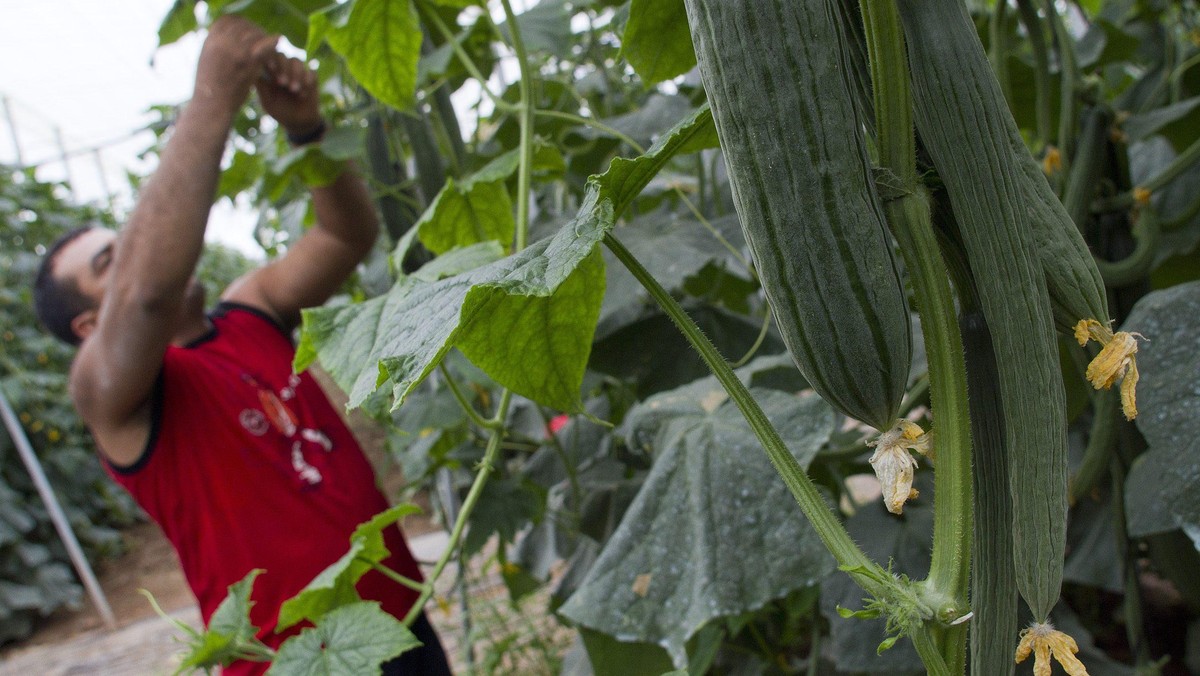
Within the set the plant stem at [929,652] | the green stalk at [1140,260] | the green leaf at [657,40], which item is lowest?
the green stalk at [1140,260]

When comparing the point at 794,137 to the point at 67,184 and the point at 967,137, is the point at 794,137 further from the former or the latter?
the point at 67,184

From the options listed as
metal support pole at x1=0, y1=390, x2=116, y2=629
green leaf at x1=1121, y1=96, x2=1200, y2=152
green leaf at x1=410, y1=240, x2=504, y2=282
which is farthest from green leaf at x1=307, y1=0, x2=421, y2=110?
metal support pole at x1=0, y1=390, x2=116, y2=629

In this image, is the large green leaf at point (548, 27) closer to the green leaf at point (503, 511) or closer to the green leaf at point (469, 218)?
the green leaf at point (469, 218)

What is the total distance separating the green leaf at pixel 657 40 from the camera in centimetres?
56

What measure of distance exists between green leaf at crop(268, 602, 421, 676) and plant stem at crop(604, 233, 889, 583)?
0.38 m

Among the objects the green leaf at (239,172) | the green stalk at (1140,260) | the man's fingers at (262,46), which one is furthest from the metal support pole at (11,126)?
the green stalk at (1140,260)

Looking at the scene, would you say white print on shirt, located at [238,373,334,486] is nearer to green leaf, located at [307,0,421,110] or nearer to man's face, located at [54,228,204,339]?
man's face, located at [54,228,204,339]

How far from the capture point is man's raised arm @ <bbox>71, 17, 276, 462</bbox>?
133 centimetres

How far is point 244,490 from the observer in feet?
4.86

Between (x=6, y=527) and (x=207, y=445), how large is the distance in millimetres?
3904

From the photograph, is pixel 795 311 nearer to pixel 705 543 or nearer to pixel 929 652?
pixel 929 652

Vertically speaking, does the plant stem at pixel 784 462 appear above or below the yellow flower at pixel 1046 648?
above

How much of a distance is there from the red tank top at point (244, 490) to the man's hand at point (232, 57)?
19.5 inches

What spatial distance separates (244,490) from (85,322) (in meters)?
0.56
